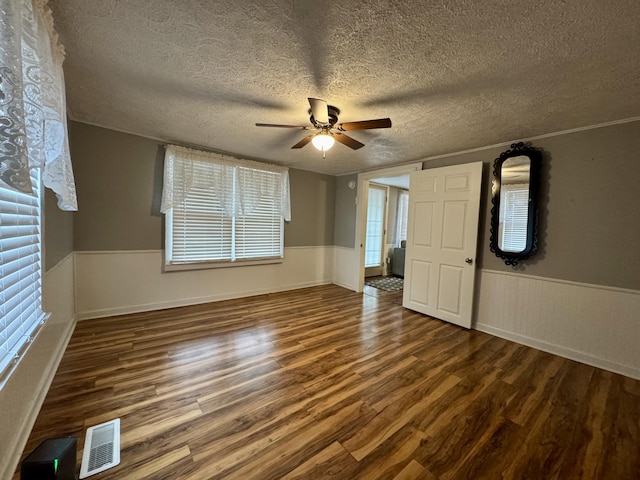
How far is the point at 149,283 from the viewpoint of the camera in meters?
3.41

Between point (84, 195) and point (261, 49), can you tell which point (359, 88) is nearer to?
point (261, 49)

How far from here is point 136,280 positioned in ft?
10.9

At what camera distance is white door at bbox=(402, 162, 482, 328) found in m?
3.20

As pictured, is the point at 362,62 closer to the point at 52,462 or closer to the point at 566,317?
the point at 52,462

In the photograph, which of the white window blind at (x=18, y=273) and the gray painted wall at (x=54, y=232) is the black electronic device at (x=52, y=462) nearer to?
the white window blind at (x=18, y=273)

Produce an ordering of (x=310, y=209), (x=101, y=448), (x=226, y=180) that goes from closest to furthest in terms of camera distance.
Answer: (x=101, y=448) → (x=226, y=180) → (x=310, y=209)

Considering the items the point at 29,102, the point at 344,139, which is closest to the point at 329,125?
the point at 344,139

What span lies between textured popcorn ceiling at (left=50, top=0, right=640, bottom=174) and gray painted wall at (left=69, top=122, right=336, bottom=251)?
0.37 metres

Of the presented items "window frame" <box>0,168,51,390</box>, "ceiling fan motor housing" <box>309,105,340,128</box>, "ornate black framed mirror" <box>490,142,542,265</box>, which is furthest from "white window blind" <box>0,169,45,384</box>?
"ornate black framed mirror" <box>490,142,542,265</box>

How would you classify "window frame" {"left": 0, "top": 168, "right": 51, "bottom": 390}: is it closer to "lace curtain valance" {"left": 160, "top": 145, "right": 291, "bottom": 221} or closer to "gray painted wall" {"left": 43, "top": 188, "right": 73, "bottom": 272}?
"gray painted wall" {"left": 43, "top": 188, "right": 73, "bottom": 272}

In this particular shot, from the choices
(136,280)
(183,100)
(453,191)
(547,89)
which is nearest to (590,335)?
(453,191)

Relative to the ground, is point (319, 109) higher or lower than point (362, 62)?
lower

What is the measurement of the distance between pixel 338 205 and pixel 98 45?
4.11 metres

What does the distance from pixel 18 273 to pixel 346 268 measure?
171 inches
